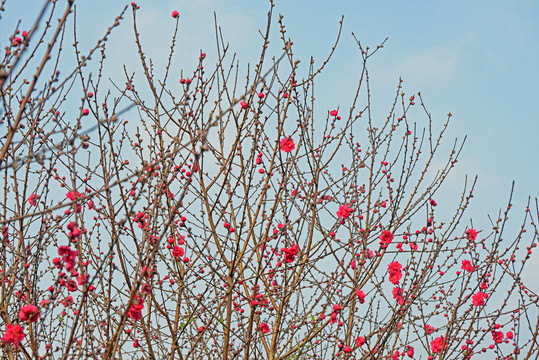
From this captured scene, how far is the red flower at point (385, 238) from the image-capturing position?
4.09 meters

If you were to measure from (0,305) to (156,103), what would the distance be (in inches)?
79.6

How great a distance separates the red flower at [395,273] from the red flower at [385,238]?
454 millimetres

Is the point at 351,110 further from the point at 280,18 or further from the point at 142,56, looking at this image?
the point at 142,56

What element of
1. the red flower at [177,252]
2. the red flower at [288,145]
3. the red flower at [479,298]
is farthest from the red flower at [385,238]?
the red flower at [177,252]

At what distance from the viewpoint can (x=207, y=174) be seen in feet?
14.9

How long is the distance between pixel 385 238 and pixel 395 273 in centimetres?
54

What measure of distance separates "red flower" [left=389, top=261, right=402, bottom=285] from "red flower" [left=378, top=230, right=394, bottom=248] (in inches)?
17.9

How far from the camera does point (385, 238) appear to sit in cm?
412

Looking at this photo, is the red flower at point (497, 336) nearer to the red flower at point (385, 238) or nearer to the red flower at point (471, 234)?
the red flower at point (471, 234)

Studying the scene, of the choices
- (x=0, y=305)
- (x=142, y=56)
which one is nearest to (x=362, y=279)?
(x=142, y=56)

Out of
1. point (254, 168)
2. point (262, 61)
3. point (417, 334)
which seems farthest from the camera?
point (417, 334)

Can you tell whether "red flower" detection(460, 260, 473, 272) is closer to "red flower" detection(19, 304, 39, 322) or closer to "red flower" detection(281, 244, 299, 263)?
"red flower" detection(281, 244, 299, 263)

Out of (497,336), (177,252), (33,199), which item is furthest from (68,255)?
(497,336)

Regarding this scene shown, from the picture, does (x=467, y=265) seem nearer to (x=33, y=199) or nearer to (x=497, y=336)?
(x=497, y=336)
